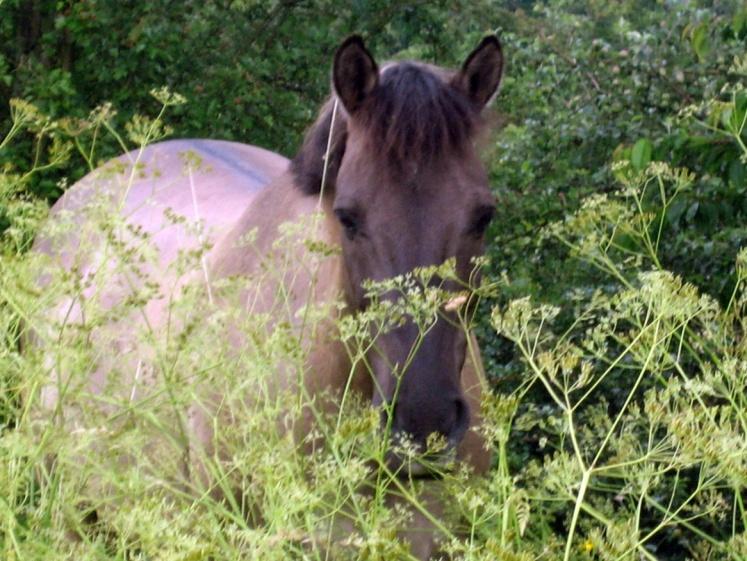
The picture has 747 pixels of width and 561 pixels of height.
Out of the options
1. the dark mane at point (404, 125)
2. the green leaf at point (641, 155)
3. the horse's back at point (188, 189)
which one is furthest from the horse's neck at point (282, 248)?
the green leaf at point (641, 155)

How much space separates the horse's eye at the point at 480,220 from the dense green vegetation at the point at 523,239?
0.17m

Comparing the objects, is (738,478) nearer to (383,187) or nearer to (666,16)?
(383,187)

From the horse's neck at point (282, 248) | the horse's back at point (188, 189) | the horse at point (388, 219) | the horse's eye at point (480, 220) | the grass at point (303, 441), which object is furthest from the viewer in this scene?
the horse's back at point (188, 189)

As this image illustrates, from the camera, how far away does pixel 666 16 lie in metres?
6.55

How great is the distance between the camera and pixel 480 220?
3684mm

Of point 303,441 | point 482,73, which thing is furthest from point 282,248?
point 303,441

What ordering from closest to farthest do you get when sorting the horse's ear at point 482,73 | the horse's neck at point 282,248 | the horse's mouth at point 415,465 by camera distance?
the horse's mouth at point 415,465
the horse's neck at point 282,248
the horse's ear at point 482,73

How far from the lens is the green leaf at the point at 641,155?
153 inches

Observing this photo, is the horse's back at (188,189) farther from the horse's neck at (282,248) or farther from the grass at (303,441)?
the grass at (303,441)

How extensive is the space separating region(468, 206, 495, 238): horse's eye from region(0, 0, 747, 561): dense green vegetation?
174mm

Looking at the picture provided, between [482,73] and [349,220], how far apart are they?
0.67 meters

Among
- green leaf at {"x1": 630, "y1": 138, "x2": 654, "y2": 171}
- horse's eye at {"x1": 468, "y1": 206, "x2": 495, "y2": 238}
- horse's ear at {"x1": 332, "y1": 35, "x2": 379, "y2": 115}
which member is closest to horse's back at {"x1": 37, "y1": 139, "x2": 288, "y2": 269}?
horse's ear at {"x1": 332, "y1": 35, "x2": 379, "y2": 115}

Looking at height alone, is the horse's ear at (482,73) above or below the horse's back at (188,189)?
above

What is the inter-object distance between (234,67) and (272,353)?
17.0 ft
